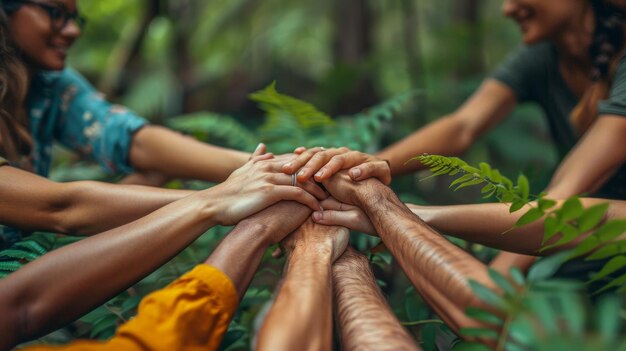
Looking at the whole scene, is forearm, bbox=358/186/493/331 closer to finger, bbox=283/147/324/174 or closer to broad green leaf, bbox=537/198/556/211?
broad green leaf, bbox=537/198/556/211

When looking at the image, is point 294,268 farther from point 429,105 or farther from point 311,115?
point 429,105

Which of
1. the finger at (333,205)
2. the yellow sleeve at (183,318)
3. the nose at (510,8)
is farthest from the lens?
the nose at (510,8)

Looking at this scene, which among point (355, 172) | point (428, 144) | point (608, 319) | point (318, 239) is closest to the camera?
point (608, 319)

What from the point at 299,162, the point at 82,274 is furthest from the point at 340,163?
the point at 82,274

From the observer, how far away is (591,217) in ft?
3.47

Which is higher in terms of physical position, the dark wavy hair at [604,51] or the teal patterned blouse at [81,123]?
the dark wavy hair at [604,51]

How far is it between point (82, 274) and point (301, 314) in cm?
59

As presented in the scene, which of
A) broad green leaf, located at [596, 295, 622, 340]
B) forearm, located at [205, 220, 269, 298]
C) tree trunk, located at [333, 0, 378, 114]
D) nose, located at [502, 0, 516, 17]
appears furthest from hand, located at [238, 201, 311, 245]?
tree trunk, located at [333, 0, 378, 114]

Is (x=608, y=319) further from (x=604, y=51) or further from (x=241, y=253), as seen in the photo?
(x=604, y=51)

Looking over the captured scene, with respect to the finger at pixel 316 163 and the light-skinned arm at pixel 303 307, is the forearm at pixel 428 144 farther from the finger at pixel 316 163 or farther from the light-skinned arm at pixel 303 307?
the light-skinned arm at pixel 303 307

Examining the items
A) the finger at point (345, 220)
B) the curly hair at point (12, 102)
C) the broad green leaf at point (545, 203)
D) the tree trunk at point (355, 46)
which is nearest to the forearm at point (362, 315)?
the finger at point (345, 220)

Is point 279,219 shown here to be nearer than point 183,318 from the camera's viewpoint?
No

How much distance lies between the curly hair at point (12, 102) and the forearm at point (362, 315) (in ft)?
4.32

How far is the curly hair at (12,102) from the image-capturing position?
185cm
